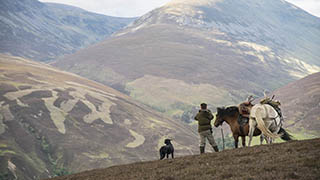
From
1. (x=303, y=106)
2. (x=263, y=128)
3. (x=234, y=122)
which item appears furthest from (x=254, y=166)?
(x=303, y=106)

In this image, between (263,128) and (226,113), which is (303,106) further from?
(263,128)

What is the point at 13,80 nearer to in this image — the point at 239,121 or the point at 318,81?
the point at 239,121

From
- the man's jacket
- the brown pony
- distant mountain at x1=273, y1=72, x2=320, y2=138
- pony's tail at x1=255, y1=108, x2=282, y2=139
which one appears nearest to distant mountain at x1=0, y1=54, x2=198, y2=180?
distant mountain at x1=273, y1=72, x2=320, y2=138

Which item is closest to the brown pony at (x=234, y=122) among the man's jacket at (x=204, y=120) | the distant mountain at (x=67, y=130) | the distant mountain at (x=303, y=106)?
the man's jacket at (x=204, y=120)

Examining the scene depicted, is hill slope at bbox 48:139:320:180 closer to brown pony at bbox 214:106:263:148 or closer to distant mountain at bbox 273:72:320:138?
brown pony at bbox 214:106:263:148

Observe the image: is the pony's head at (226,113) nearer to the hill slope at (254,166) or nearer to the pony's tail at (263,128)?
the pony's tail at (263,128)

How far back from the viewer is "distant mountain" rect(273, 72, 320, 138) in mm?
103875

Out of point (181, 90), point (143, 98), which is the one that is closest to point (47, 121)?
point (143, 98)

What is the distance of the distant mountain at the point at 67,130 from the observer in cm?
7544

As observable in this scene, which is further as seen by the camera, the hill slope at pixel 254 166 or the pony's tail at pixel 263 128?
the pony's tail at pixel 263 128

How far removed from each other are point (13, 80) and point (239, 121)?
108099mm

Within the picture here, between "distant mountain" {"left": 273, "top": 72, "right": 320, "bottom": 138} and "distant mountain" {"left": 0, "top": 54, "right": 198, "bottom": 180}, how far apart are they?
32.1 meters

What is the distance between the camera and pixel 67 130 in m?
92.3

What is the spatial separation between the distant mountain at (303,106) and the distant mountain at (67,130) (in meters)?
32.1
